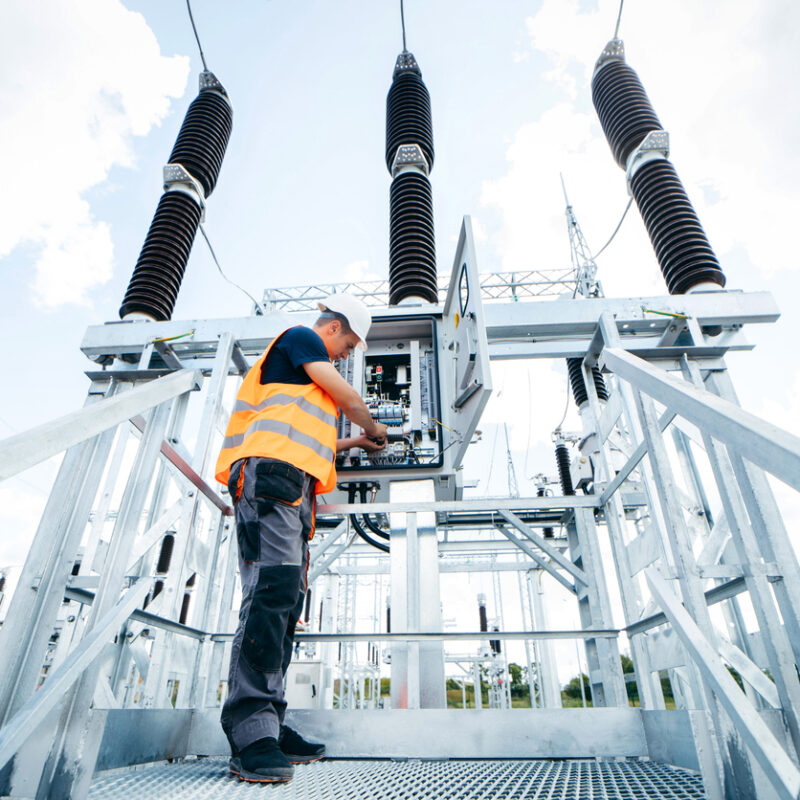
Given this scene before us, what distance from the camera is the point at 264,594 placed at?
82.9 inches

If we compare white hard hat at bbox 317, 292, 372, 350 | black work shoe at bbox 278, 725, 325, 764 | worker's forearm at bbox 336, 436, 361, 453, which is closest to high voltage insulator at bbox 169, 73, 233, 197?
white hard hat at bbox 317, 292, 372, 350

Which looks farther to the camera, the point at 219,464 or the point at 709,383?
the point at 709,383

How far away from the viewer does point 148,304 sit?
180 inches

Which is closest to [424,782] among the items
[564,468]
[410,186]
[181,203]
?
[410,186]

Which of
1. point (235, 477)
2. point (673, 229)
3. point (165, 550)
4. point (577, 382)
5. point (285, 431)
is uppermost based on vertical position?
point (577, 382)

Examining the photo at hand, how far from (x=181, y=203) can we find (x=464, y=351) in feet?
11.6

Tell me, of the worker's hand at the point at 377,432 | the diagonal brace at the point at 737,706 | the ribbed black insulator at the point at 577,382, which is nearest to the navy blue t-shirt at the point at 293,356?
the worker's hand at the point at 377,432

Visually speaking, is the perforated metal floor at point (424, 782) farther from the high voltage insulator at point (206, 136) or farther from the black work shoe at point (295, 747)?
the high voltage insulator at point (206, 136)

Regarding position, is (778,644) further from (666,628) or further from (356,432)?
(356,432)

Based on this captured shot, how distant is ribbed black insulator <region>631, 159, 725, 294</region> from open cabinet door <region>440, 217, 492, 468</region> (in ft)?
6.19

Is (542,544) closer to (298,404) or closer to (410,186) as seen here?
(298,404)

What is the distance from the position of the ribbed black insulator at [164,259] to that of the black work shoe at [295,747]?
341 cm

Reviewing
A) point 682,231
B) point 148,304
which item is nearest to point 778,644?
point 682,231

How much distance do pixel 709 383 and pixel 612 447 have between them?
5085 millimetres
